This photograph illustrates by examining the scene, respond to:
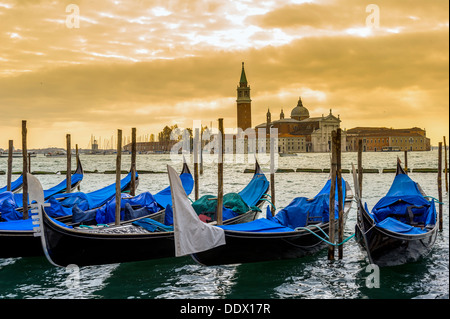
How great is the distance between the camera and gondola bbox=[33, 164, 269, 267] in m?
5.04

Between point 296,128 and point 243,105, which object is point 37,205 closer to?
point 243,105

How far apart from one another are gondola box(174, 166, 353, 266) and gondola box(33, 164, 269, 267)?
0.25 meters

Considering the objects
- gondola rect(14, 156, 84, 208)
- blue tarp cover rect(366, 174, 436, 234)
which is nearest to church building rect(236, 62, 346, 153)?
gondola rect(14, 156, 84, 208)

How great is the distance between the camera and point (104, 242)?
5375 mm

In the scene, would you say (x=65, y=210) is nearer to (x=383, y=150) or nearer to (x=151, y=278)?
(x=151, y=278)

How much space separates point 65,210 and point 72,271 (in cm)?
154

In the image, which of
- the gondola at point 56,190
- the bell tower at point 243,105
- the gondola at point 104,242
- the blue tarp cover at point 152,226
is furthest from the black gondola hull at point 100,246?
the bell tower at point 243,105

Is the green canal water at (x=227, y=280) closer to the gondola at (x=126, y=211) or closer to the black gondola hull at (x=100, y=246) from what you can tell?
the black gondola hull at (x=100, y=246)

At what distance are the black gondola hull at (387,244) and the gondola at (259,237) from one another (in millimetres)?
489

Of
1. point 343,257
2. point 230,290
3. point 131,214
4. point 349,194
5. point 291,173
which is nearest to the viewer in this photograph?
point 230,290

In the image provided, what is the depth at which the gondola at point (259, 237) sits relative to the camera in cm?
492

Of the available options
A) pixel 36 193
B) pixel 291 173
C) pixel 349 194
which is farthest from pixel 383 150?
pixel 36 193

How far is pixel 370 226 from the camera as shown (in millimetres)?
5270
